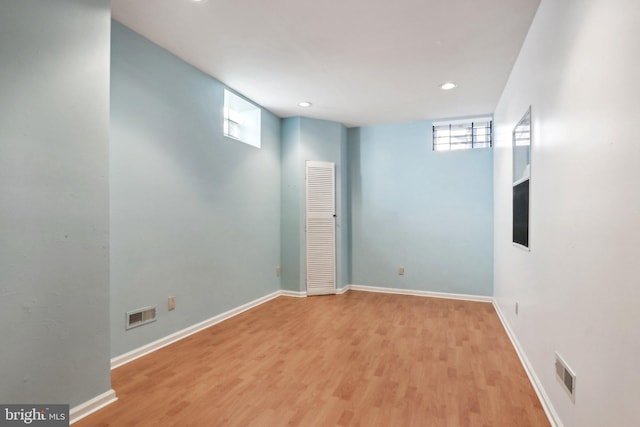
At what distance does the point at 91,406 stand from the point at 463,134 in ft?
16.7

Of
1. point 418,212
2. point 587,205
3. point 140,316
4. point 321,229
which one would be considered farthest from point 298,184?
point 587,205

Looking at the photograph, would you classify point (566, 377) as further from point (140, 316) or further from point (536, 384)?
point (140, 316)

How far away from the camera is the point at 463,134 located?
491 cm

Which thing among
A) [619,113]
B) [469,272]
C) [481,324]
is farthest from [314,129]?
[619,113]

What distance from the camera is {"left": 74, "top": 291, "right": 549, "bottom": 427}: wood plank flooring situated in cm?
197

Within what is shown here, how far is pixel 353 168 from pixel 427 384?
3648 millimetres

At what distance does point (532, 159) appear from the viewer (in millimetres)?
2344

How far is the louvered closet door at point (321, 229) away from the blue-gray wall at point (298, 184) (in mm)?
89

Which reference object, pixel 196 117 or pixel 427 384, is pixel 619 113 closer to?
pixel 427 384

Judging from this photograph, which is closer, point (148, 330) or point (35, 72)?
point (35, 72)

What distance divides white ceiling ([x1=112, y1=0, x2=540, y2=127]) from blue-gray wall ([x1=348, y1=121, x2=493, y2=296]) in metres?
1.07

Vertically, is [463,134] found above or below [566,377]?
above

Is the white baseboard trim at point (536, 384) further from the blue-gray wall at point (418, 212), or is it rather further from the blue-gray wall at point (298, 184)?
the blue-gray wall at point (298, 184)

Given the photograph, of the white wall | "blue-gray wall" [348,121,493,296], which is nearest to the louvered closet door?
"blue-gray wall" [348,121,493,296]
